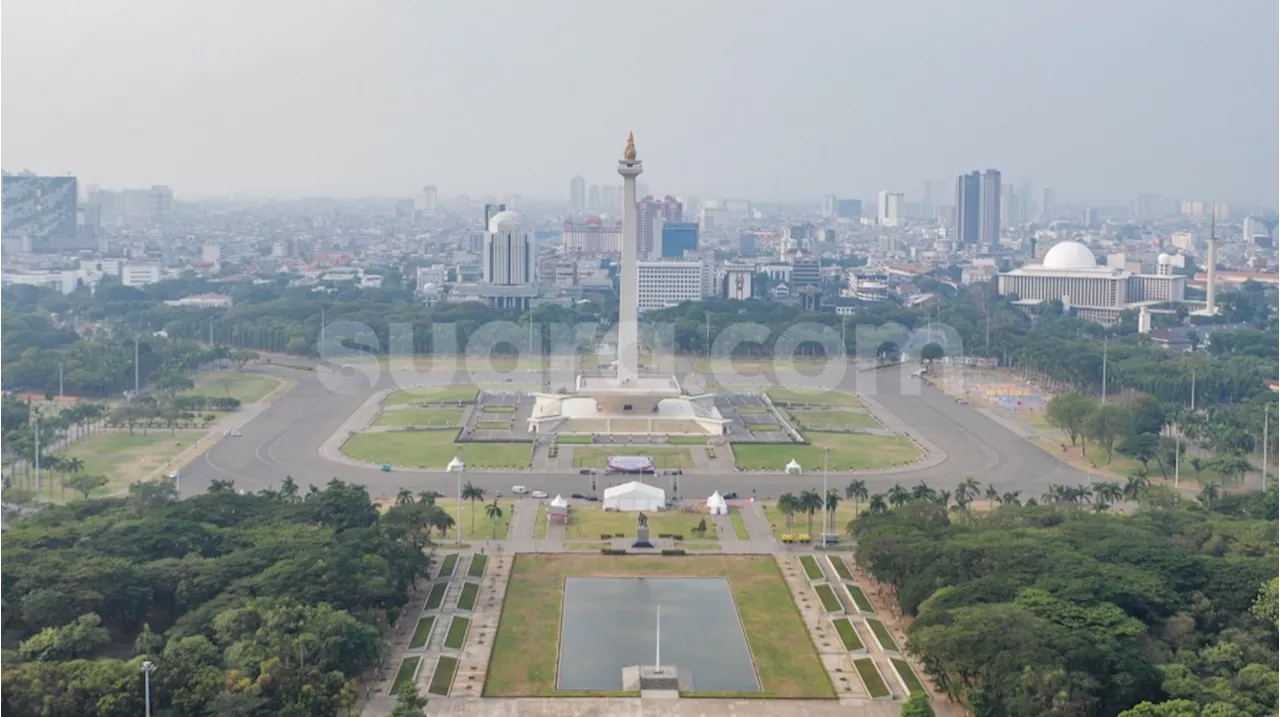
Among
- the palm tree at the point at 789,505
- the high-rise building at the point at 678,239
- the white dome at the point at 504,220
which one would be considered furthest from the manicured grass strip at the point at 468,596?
the high-rise building at the point at 678,239

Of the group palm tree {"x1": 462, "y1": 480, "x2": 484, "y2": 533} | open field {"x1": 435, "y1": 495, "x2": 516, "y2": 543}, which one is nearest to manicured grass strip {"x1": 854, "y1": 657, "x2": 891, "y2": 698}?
open field {"x1": 435, "y1": 495, "x2": 516, "y2": 543}

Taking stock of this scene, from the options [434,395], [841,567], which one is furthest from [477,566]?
[434,395]

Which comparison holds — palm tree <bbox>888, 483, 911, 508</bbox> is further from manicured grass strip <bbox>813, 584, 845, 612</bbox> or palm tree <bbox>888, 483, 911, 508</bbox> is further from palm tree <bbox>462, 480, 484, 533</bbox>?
palm tree <bbox>462, 480, 484, 533</bbox>

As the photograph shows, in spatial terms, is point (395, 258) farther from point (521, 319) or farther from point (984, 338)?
point (984, 338)

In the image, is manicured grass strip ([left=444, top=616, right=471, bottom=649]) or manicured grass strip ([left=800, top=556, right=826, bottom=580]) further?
manicured grass strip ([left=800, top=556, right=826, bottom=580])

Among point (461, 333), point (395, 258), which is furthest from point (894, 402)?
point (395, 258)

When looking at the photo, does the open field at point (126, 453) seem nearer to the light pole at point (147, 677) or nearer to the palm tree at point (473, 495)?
the palm tree at point (473, 495)
